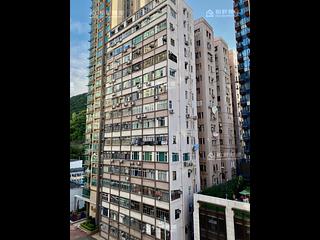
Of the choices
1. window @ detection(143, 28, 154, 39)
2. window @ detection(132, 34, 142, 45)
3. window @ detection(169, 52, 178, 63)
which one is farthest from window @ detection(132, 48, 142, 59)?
window @ detection(169, 52, 178, 63)

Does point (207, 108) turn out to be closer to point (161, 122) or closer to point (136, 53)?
point (161, 122)

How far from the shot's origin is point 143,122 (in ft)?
11.4

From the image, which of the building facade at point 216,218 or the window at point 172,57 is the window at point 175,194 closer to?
the building facade at point 216,218

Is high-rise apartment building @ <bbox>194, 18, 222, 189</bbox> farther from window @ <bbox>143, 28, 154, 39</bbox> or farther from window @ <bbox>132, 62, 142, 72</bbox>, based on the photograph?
window @ <bbox>132, 62, 142, 72</bbox>

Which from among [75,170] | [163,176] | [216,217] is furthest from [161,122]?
[75,170]

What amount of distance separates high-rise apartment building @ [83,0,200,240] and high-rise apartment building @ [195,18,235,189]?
0.45 ft

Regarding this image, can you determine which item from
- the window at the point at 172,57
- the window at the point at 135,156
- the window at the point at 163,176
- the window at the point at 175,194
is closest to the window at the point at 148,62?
the window at the point at 172,57

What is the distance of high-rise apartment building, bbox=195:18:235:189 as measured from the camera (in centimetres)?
271

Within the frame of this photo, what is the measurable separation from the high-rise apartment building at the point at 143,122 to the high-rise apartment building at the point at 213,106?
0.14 meters

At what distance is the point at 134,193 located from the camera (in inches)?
128

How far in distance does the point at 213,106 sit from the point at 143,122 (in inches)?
52.3
